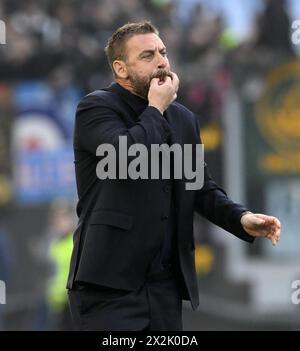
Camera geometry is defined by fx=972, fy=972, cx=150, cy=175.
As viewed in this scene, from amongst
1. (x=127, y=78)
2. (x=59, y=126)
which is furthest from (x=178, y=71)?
(x=127, y=78)

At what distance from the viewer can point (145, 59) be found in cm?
495

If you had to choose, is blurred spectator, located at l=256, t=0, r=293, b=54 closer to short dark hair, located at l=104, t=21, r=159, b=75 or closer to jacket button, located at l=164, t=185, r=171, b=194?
short dark hair, located at l=104, t=21, r=159, b=75

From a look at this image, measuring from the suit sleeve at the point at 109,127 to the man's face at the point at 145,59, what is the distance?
0.22m

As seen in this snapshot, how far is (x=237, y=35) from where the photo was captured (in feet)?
40.3

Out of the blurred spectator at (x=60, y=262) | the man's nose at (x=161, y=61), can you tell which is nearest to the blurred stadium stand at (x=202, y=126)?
the blurred spectator at (x=60, y=262)

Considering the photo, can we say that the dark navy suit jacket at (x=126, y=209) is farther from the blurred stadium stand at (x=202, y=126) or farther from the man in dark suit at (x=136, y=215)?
the blurred stadium stand at (x=202, y=126)

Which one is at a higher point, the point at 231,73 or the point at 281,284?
the point at 231,73

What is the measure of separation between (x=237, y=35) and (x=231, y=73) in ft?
1.59

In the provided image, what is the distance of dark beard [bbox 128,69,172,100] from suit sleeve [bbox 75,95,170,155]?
19cm

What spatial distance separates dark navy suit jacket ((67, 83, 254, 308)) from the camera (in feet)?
15.6

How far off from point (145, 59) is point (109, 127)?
0.43 metres

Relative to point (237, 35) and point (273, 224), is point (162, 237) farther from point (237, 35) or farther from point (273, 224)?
point (237, 35)

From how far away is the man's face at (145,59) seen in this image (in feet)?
16.1

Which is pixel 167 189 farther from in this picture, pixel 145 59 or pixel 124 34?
pixel 124 34
